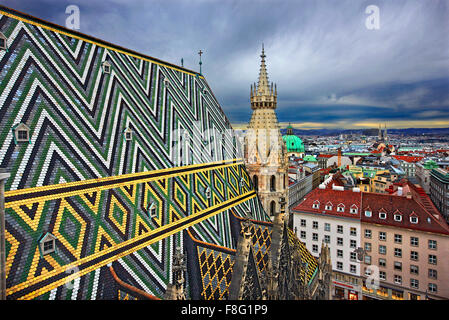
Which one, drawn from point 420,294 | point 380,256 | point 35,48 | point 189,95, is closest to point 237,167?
point 189,95

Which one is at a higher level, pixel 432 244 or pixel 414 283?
pixel 432 244

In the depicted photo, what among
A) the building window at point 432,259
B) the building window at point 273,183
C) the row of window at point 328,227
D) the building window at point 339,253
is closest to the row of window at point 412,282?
the building window at point 432,259

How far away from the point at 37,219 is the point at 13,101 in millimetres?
3465

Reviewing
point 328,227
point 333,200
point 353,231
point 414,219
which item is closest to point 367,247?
point 353,231

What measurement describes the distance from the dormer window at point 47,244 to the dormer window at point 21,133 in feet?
9.07

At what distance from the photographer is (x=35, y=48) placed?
353 inches

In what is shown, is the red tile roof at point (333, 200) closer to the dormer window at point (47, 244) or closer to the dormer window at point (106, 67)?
the dormer window at point (106, 67)

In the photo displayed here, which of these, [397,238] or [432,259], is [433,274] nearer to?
[432,259]

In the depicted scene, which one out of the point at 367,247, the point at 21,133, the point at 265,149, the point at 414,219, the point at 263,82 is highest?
the point at 263,82

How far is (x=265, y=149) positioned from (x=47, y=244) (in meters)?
16.0

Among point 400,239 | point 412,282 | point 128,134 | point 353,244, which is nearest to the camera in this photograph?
point 128,134

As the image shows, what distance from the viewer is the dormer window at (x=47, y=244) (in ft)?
22.4

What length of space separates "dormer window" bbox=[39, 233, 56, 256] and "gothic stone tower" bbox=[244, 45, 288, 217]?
14.8 metres

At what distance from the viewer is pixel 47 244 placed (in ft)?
22.9
